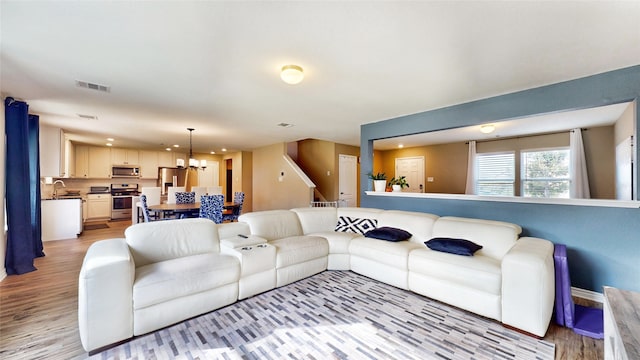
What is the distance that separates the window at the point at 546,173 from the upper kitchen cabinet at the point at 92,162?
1222cm

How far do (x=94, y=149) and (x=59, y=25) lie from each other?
7.85m

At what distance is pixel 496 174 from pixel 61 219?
1071 cm

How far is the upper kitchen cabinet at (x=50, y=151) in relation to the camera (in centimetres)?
514

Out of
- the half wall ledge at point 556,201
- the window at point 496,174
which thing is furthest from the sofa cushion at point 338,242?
the window at point 496,174

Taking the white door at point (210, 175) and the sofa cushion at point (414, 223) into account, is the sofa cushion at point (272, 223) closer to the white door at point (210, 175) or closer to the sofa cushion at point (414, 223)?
the sofa cushion at point (414, 223)

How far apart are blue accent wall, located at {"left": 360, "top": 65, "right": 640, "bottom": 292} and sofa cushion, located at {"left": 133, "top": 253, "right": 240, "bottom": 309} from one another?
138 inches

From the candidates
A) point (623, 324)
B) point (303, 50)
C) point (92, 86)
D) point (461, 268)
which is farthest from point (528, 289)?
point (92, 86)

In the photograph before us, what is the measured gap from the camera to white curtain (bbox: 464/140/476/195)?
704cm

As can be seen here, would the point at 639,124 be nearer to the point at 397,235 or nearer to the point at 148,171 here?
the point at 397,235

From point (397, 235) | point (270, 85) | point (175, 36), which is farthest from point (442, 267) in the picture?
point (175, 36)

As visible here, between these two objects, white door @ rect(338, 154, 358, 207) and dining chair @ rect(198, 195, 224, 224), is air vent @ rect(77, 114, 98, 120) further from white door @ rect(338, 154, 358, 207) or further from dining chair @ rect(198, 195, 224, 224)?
white door @ rect(338, 154, 358, 207)

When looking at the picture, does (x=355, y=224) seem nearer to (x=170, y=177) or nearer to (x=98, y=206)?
(x=170, y=177)

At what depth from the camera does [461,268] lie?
2475 millimetres

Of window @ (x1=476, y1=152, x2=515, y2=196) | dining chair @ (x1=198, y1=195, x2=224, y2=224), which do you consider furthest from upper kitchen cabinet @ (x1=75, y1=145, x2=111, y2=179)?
window @ (x1=476, y1=152, x2=515, y2=196)
